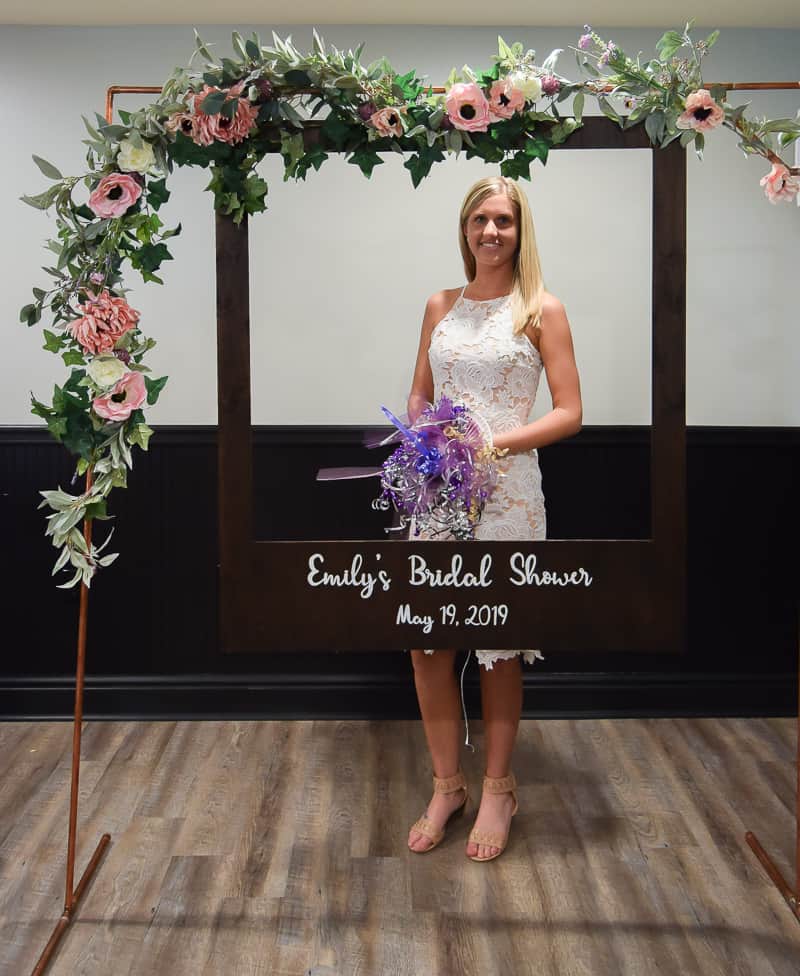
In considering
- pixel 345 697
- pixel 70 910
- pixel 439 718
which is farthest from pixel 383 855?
pixel 345 697

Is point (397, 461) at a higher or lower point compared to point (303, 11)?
lower

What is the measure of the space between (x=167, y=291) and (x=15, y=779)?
165 centimetres

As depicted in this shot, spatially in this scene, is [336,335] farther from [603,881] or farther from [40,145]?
[603,881]

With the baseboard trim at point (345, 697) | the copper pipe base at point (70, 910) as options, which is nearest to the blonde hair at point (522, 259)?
the baseboard trim at point (345, 697)

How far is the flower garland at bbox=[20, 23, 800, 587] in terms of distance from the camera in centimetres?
190

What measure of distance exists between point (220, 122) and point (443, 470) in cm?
89

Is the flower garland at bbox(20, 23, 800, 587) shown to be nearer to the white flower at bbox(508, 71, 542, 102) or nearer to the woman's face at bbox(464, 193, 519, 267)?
the white flower at bbox(508, 71, 542, 102)

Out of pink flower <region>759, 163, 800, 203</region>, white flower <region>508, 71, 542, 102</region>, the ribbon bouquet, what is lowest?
the ribbon bouquet

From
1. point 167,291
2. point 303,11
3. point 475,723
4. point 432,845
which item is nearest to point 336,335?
point 167,291

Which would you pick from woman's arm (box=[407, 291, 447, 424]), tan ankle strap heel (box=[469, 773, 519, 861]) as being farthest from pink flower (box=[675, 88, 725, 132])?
tan ankle strap heel (box=[469, 773, 519, 861])

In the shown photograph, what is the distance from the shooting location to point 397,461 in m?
2.18

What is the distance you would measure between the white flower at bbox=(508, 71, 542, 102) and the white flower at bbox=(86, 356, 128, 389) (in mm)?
1029

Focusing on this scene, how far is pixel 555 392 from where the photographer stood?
2.22 m

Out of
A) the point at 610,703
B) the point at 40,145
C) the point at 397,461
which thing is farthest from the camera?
the point at 610,703
